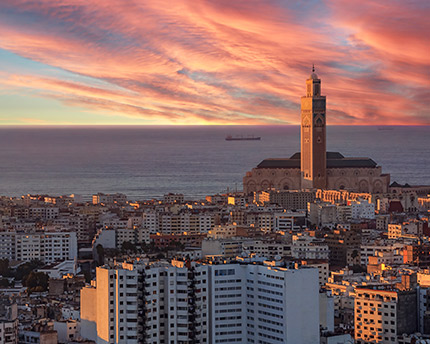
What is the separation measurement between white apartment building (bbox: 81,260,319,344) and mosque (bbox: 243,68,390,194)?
34188 mm

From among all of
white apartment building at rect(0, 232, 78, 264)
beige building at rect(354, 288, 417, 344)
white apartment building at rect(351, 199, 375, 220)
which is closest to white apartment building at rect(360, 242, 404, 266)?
white apartment building at rect(0, 232, 78, 264)

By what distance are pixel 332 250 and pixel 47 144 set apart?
339 ft

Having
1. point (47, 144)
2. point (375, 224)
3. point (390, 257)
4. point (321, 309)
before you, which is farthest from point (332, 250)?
point (47, 144)

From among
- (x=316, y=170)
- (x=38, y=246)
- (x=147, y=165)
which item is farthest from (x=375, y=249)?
(x=147, y=165)

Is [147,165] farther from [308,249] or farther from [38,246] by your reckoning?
[308,249]

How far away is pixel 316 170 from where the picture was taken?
5800cm

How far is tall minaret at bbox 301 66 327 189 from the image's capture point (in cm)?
5791

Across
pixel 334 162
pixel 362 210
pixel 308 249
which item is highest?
pixel 334 162

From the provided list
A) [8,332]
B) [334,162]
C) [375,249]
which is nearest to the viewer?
[8,332]

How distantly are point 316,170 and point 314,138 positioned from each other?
1.38 metres

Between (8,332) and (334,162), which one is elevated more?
(334,162)

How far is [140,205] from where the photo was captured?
5088cm

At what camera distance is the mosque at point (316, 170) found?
57.9m

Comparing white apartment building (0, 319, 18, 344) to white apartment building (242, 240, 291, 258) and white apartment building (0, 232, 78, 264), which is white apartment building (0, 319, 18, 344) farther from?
white apartment building (0, 232, 78, 264)
